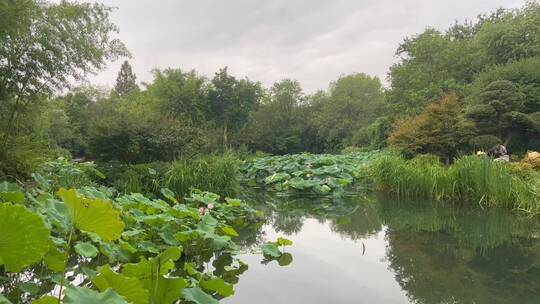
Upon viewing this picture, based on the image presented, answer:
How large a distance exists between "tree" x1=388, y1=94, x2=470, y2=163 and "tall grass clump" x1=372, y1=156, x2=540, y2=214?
4.60 ft

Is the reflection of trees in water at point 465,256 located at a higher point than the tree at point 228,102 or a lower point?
lower

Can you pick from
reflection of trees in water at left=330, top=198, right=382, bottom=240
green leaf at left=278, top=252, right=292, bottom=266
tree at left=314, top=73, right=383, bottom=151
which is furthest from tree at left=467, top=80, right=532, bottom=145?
tree at left=314, top=73, right=383, bottom=151

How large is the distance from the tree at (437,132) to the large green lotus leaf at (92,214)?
32.2 feet

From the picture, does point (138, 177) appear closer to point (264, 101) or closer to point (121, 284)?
point (121, 284)

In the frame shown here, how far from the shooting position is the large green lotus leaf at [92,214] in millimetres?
1415

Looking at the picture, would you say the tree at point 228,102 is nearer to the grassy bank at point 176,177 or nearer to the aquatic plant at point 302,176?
the aquatic plant at point 302,176

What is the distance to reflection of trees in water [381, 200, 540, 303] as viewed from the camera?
2.97 meters

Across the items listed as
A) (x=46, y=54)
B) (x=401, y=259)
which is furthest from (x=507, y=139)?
(x=46, y=54)

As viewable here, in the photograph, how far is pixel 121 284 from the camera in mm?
1362

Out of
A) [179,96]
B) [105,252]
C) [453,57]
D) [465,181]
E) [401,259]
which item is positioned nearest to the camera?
[105,252]

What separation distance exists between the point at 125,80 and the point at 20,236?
50.9 m

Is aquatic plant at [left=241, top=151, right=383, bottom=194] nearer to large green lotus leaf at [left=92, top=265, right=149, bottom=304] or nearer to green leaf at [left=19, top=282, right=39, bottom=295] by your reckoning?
green leaf at [left=19, top=282, right=39, bottom=295]

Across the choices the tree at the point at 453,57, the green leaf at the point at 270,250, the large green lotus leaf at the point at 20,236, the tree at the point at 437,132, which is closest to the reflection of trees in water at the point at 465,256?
the green leaf at the point at 270,250

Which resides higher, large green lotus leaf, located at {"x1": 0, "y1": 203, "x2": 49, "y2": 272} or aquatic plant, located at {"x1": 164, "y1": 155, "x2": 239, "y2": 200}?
large green lotus leaf, located at {"x1": 0, "y1": 203, "x2": 49, "y2": 272}
